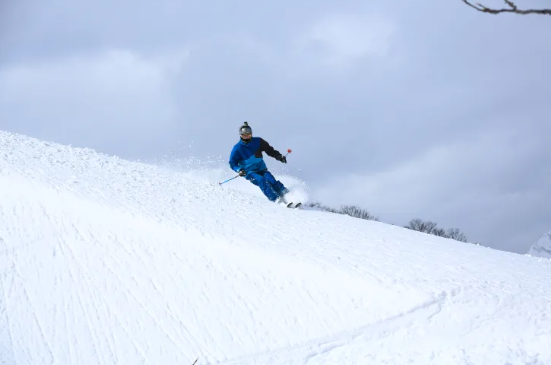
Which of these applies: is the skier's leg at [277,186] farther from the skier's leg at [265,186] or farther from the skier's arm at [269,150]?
the skier's arm at [269,150]

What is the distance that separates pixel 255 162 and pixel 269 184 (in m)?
0.72

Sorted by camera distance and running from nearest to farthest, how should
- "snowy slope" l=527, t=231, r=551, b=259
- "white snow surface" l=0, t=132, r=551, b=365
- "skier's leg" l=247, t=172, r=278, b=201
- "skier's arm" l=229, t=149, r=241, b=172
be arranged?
"white snow surface" l=0, t=132, r=551, b=365, "skier's leg" l=247, t=172, r=278, b=201, "skier's arm" l=229, t=149, r=241, b=172, "snowy slope" l=527, t=231, r=551, b=259

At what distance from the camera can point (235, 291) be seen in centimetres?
586

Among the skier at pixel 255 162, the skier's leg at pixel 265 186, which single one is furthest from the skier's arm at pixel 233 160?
the skier's leg at pixel 265 186

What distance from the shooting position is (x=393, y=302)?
5.41 m

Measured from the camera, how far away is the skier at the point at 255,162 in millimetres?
10695

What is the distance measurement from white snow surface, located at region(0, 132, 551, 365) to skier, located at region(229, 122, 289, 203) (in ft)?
7.78

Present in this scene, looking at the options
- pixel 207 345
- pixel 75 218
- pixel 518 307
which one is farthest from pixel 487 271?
pixel 75 218

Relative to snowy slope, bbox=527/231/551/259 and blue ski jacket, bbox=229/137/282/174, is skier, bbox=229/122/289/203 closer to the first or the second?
blue ski jacket, bbox=229/137/282/174

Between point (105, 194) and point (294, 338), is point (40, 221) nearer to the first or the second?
point (105, 194)

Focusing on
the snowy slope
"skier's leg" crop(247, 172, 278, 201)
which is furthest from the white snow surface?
the snowy slope

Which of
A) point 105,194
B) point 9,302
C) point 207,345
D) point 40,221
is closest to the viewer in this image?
A: point 207,345

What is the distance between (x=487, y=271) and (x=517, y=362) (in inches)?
87.4

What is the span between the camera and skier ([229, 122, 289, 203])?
10.7 meters
